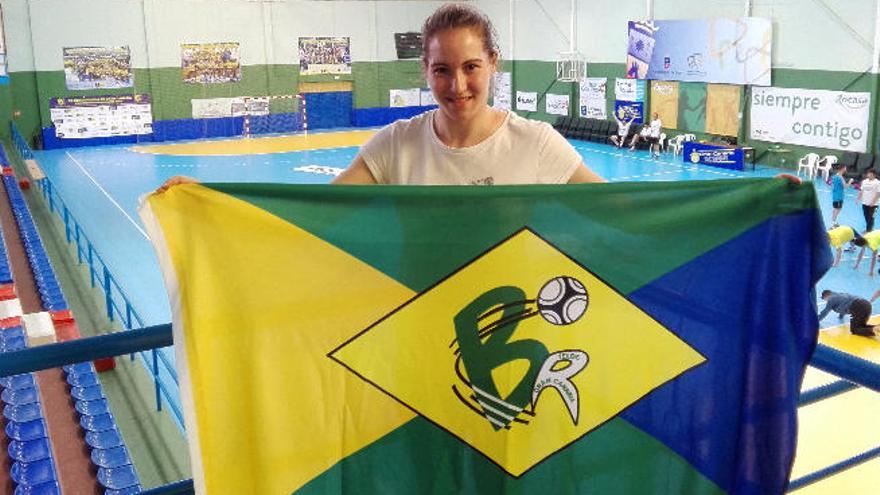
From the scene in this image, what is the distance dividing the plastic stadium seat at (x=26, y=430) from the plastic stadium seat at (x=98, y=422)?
1.40 feet

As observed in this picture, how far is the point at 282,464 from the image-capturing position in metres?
2.62

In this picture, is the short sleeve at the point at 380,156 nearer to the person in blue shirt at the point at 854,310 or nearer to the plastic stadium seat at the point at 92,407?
the plastic stadium seat at the point at 92,407

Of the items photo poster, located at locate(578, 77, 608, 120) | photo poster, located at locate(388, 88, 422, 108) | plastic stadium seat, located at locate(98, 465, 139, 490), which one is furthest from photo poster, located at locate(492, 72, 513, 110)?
plastic stadium seat, located at locate(98, 465, 139, 490)

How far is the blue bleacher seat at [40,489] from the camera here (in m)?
6.22

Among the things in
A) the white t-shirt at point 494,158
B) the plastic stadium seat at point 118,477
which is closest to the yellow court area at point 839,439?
the white t-shirt at point 494,158

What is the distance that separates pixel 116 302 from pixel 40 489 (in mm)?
7368

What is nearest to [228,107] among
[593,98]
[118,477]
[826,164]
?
[593,98]

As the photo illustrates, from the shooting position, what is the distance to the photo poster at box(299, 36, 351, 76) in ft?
120

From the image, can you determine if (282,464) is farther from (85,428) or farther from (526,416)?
(85,428)

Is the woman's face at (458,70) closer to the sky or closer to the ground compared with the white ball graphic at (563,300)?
closer to the sky

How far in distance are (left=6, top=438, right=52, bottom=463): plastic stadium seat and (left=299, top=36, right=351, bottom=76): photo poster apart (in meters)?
30.8

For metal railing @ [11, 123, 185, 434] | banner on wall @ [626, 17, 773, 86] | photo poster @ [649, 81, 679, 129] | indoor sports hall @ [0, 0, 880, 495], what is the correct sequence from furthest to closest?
photo poster @ [649, 81, 679, 129] → banner on wall @ [626, 17, 773, 86] → metal railing @ [11, 123, 185, 434] → indoor sports hall @ [0, 0, 880, 495]

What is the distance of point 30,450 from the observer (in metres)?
6.99

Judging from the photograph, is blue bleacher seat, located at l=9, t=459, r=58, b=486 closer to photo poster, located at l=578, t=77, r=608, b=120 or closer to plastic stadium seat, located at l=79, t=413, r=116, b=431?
plastic stadium seat, located at l=79, t=413, r=116, b=431
